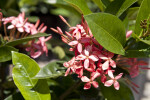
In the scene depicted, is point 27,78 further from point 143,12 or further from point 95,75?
point 143,12

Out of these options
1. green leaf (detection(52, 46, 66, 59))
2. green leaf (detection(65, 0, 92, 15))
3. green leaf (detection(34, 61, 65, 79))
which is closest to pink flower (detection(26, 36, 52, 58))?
green leaf (detection(34, 61, 65, 79))

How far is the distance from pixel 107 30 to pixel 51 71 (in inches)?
7.6

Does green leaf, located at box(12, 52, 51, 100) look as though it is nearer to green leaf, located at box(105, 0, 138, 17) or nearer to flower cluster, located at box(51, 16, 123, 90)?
flower cluster, located at box(51, 16, 123, 90)

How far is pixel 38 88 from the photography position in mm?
620

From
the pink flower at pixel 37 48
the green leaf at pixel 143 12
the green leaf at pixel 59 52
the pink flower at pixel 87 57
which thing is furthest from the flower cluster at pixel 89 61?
the green leaf at pixel 59 52

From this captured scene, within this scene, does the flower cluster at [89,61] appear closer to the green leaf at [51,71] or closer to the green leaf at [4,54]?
the green leaf at [51,71]

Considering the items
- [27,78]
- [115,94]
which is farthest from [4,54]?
[115,94]

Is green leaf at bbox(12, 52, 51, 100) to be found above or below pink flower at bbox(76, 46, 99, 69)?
below

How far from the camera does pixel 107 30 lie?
56 centimetres

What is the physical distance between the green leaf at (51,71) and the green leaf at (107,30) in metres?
0.16

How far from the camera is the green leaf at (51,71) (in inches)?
23.1

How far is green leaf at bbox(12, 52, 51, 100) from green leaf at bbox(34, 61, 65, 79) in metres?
0.03

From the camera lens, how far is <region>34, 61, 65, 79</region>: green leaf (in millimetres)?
587

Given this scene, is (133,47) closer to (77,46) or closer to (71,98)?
(77,46)
